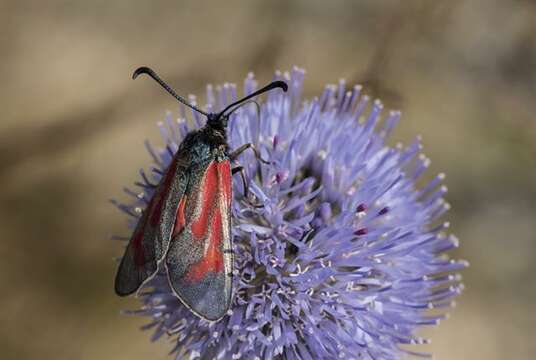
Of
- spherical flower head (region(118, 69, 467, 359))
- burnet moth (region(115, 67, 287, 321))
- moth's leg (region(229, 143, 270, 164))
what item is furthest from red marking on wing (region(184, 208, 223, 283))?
moth's leg (region(229, 143, 270, 164))

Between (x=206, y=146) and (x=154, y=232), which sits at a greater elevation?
(x=206, y=146)

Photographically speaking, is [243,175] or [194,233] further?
[243,175]

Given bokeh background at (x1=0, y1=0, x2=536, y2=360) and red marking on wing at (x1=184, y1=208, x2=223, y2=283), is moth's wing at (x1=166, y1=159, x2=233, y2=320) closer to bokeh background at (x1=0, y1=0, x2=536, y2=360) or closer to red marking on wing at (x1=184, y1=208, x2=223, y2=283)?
red marking on wing at (x1=184, y1=208, x2=223, y2=283)

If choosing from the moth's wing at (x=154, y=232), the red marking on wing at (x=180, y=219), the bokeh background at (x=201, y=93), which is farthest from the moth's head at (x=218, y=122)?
the bokeh background at (x=201, y=93)

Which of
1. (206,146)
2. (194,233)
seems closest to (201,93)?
(206,146)

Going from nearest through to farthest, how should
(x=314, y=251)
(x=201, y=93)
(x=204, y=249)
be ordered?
(x=204, y=249), (x=314, y=251), (x=201, y=93)

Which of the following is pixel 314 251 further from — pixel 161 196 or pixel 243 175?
pixel 161 196

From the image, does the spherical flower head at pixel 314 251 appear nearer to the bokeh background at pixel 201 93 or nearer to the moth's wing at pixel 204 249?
the moth's wing at pixel 204 249
